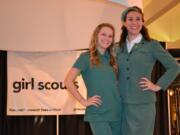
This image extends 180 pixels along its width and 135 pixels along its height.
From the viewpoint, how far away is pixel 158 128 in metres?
4.29

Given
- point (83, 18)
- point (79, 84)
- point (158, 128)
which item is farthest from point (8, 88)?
point (158, 128)

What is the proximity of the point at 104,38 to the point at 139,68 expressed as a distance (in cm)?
28

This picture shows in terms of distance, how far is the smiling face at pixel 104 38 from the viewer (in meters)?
2.28

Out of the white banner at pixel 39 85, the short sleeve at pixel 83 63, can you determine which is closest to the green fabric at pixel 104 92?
the short sleeve at pixel 83 63

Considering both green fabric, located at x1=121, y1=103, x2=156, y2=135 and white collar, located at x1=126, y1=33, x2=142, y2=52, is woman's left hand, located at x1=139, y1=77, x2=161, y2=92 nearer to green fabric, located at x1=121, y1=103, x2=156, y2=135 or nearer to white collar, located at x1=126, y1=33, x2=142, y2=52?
green fabric, located at x1=121, y1=103, x2=156, y2=135

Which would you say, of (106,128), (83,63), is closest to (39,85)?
(83,63)

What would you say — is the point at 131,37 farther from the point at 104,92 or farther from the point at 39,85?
the point at 39,85

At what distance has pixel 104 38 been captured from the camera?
2.28 m

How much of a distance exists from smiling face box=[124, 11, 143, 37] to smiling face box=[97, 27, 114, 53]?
120mm

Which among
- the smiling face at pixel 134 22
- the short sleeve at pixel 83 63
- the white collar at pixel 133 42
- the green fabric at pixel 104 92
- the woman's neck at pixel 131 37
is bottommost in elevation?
the green fabric at pixel 104 92

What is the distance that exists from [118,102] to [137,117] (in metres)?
0.14

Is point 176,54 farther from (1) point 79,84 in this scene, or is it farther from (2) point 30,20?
(2) point 30,20

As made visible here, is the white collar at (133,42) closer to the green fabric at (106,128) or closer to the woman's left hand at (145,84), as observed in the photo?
the woman's left hand at (145,84)

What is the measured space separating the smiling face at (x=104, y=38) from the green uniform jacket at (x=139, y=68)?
4.8 inches
